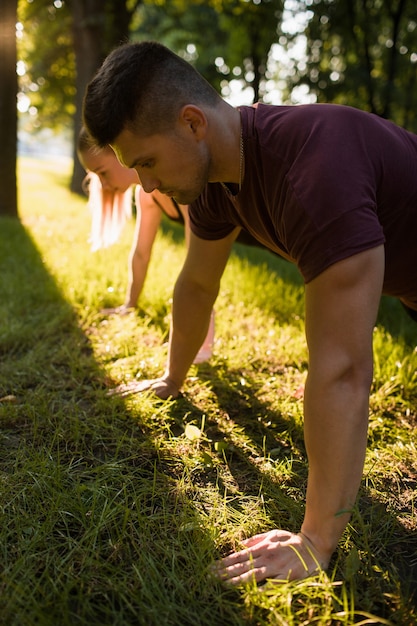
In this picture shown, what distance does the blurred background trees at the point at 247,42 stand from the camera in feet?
41.1

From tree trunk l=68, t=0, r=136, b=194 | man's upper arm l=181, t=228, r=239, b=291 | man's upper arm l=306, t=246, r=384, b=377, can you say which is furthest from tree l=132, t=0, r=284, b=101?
man's upper arm l=306, t=246, r=384, b=377

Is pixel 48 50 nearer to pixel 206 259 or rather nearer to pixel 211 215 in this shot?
pixel 206 259

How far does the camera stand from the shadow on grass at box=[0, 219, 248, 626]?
4.59ft

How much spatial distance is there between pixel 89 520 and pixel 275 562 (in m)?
0.58

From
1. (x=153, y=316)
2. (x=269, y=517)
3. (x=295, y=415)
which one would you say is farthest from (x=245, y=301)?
(x=269, y=517)

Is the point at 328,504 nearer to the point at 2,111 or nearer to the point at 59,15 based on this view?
the point at 2,111

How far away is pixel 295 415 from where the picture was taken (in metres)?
2.50

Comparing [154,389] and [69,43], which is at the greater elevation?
[69,43]

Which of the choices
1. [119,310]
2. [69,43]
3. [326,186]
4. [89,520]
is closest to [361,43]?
[69,43]

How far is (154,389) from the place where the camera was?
8.39ft

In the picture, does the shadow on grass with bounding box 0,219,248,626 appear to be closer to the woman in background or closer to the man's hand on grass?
the man's hand on grass

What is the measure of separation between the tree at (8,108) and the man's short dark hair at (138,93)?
730 cm

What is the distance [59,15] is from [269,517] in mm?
16098

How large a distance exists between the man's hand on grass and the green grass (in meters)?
0.06
